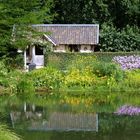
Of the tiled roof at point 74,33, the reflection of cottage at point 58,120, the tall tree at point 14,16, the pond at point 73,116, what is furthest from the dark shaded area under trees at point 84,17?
the reflection of cottage at point 58,120

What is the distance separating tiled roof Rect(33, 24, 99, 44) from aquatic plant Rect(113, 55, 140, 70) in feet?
32.1

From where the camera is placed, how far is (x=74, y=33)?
5125 cm

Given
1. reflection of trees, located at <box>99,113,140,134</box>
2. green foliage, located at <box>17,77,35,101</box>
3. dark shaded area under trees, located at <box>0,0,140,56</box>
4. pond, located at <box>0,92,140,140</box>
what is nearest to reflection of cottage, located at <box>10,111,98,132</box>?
pond, located at <box>0,92,140,140</box>

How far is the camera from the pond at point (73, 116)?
18859 millimetres

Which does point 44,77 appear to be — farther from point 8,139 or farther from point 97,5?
point 97,5

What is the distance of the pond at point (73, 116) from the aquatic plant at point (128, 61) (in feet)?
22.5

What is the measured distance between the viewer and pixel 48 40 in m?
46.8

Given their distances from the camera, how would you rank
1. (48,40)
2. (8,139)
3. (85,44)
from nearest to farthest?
(8,139) < (48,40) < (85,44)

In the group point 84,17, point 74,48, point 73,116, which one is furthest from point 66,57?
point 73,116

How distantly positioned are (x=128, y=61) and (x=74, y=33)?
12787 millimetres

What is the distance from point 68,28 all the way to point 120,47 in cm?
573

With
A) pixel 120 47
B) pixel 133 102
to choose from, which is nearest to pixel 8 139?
pixel 133 102

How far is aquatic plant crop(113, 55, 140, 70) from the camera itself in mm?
38094

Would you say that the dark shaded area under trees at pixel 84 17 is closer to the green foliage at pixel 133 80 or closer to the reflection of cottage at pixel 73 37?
the reflection of cottage at pixel 73 37
